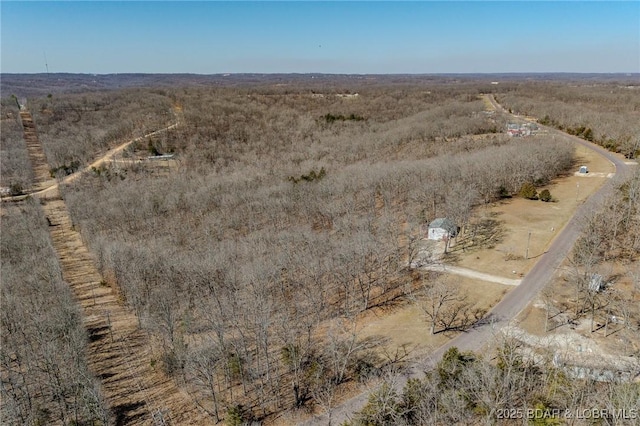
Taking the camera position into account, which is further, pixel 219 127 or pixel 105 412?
pixel 219 127

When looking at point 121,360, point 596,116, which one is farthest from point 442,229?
point 596,116

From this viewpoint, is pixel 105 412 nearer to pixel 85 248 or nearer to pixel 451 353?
pixel 451 353

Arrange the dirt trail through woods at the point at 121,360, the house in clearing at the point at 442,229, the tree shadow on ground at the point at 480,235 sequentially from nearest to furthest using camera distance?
the dirt trail through woods at the point at 121,360, the tree shadow on ground at the point at 480,235, the house in clearing at the point at 442,229

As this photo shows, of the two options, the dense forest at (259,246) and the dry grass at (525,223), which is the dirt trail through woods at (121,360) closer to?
the dense forest at (259,246)

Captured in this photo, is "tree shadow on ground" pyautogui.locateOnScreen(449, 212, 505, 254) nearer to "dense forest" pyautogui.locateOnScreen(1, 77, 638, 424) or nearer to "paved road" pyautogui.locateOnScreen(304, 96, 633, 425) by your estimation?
Answer: "dense forest" pyautogui.locateOnScreen(1, 77, 638, 424)

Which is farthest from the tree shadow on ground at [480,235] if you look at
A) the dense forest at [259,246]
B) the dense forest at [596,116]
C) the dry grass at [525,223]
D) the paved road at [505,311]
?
the dense forest at [596,116]

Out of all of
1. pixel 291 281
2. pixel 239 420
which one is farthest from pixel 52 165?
pixel 239 420
